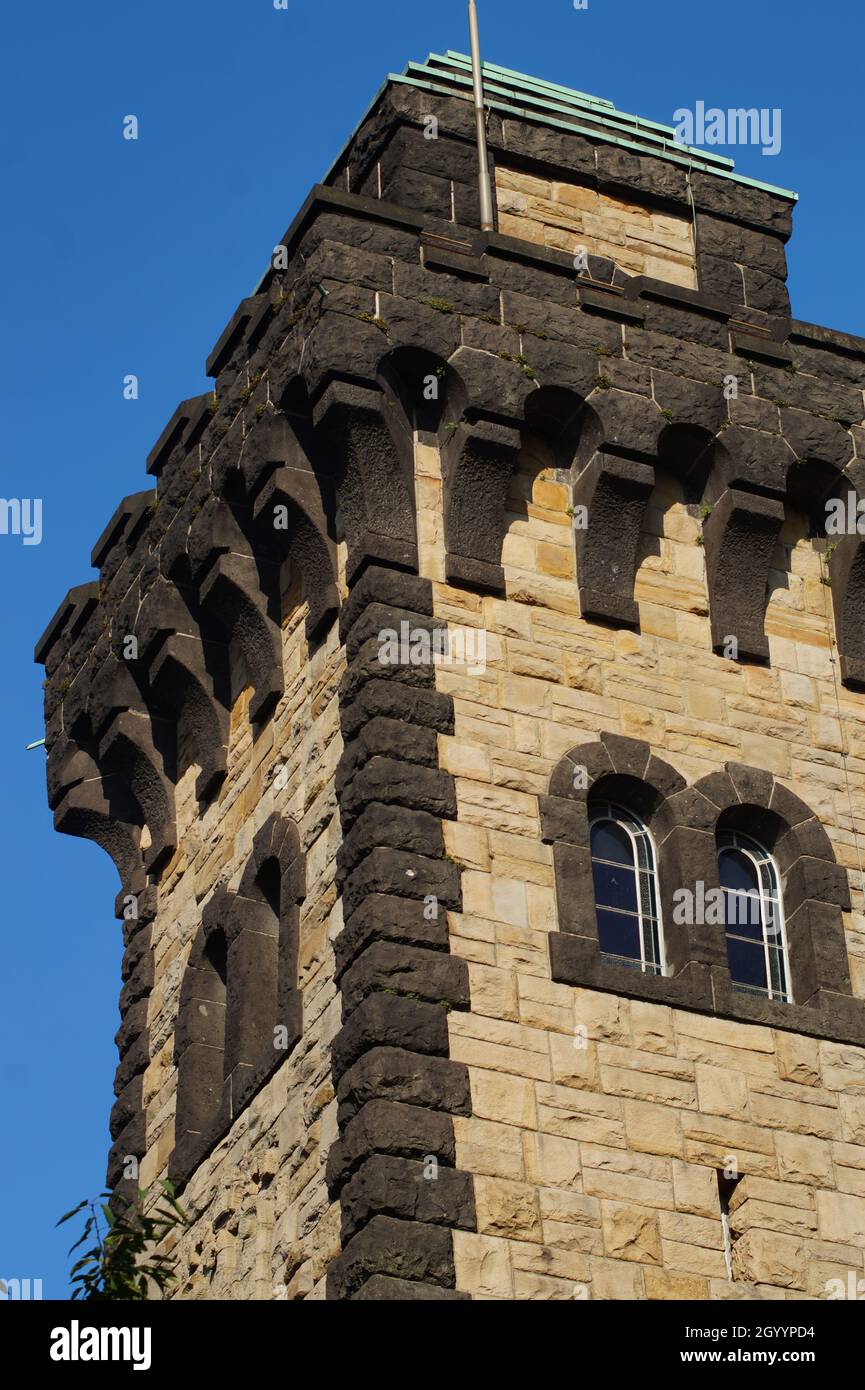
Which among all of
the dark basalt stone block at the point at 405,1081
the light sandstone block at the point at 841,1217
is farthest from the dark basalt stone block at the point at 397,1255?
the light sandstone block at the point at 841,1217

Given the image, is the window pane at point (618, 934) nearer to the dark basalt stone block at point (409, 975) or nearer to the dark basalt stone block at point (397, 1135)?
the dark basalt stone block at point (409, 975)

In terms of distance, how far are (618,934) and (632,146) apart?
6.99 metres

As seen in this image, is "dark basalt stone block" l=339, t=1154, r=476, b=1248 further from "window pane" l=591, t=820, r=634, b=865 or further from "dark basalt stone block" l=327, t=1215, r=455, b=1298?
"window pane" l=591, t=820, r=634, b=865

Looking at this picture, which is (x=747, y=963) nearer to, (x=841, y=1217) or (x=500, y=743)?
→ (x=841, y=1217)

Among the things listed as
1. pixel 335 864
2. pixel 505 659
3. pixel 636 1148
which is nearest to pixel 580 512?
pixel 505 659

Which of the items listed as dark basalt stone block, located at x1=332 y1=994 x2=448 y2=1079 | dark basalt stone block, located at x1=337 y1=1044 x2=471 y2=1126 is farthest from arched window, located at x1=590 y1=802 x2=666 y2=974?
dark basalt stone block, located at x1=337 y1=1044 x2=471 y2=1126

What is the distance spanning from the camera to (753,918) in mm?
21016

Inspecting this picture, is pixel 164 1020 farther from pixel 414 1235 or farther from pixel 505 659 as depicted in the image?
pixel 414 1235

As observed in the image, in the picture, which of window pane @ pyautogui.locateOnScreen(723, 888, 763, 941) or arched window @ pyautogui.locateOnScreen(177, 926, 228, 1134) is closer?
window pane @ pyautogui.locateOnScreen(723, 888, 763, 941)

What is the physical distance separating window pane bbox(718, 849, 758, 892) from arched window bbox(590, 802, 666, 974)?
22.0 inches

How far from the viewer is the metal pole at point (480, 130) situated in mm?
23047

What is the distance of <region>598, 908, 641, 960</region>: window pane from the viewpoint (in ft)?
66.6

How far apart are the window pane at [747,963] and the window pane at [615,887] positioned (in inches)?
28.8

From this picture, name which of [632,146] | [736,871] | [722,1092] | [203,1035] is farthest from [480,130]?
[722,1092]
